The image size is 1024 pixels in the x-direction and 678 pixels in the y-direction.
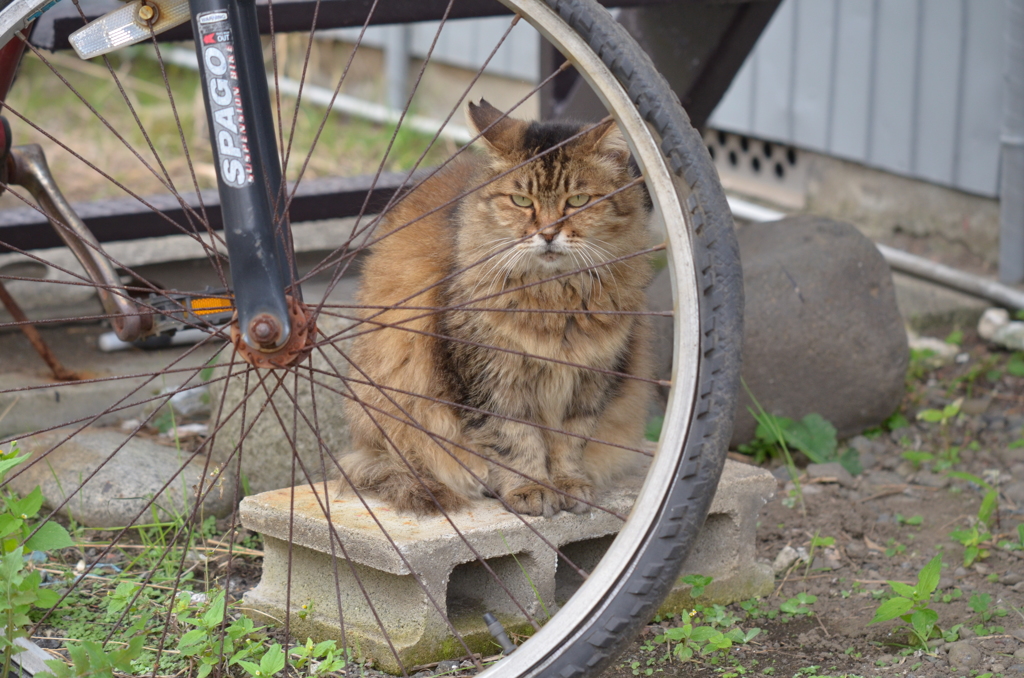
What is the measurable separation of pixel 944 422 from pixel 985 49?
163 centimetres

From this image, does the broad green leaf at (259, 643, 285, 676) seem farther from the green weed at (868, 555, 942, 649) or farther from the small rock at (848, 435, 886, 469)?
the small rock at (848, 435, 886, 469)

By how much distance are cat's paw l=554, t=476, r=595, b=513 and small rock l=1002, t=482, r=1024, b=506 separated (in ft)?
4.70

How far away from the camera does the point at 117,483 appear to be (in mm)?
2951

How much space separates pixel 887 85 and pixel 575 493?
3075 mm

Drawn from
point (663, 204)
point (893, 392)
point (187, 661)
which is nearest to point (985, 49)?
point (893, 392)

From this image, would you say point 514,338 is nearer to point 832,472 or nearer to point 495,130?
point 495,130

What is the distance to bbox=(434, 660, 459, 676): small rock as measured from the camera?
221cm

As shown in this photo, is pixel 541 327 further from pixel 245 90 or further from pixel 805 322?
pixel 805 322

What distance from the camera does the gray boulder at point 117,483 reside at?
2895 millimetres

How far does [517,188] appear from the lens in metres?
2.37

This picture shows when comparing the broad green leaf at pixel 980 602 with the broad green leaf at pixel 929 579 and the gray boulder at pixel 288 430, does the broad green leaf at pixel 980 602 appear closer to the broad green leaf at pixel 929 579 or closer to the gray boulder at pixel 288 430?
the broad green leaf at pixel 929 579

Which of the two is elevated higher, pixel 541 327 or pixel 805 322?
pixel 541 327

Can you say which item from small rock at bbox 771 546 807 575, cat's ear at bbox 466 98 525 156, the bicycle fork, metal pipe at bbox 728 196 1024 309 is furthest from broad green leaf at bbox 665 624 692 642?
metal pipe at bbox 728 196 1024 309

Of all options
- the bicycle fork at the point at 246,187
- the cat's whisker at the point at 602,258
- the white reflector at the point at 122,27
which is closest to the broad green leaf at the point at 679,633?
the cat's whisker at the point at 602,258
